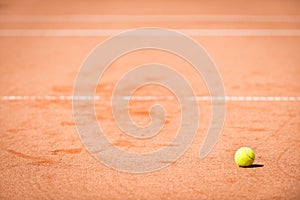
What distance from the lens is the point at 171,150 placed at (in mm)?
5031

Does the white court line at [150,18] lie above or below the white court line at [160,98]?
above

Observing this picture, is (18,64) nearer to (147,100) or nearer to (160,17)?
(147,100)

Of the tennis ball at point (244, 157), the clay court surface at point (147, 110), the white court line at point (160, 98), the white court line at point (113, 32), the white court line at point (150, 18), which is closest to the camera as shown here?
the clay court surface at point (147, 110)

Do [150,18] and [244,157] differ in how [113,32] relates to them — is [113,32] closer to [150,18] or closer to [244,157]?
[150,18]

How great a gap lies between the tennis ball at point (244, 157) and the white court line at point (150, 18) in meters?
9.51

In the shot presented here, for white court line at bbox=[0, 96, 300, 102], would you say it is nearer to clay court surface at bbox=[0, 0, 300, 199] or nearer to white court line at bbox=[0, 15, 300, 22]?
clay court surface at bbox=[0, 0, 300, 199]

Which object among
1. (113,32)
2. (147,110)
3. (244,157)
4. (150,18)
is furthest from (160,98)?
(150,18)

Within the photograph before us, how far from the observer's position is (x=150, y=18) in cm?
1405

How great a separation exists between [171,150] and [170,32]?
7200 millimetres

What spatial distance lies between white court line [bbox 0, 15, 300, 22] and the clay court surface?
0.06 metres

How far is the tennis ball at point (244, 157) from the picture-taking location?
4539mm

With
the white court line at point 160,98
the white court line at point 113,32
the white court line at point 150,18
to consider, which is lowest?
the white court line at point 160,98

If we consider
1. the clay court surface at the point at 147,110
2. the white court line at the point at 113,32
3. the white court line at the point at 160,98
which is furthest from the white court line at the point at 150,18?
the white court line at the point at 160,98

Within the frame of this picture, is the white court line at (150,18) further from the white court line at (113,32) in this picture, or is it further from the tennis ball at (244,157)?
the tennis ball at (244,157)
